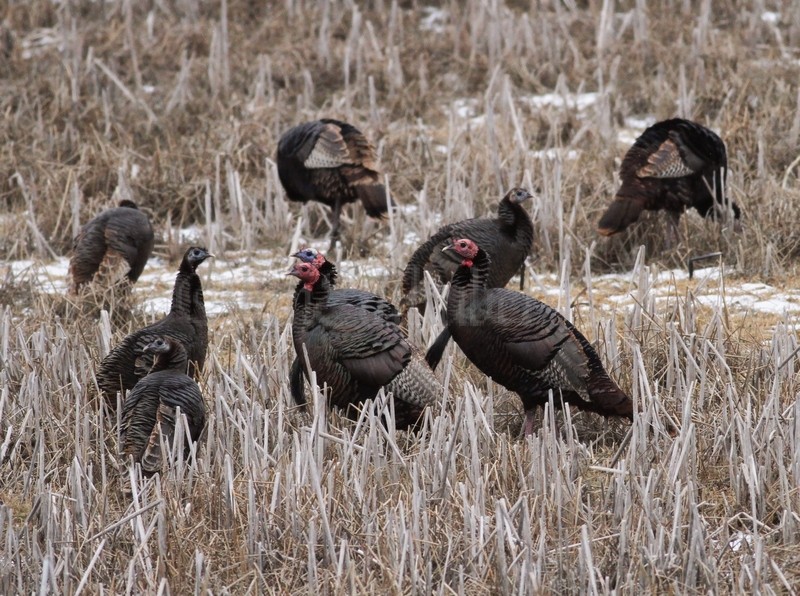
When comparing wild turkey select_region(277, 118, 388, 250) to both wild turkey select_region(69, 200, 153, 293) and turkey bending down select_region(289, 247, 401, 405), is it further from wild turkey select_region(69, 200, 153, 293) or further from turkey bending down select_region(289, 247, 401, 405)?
turkey bending down select_region(289, 247, 401, 405)

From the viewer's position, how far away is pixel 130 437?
452 cm

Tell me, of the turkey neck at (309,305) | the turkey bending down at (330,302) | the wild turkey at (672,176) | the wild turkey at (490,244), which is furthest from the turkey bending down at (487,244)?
the turkey neck at (309,305)

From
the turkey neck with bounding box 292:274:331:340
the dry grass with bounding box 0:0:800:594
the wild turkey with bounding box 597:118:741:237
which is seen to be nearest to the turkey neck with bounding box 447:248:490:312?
the dry grass with bounding box 0:0:800:594

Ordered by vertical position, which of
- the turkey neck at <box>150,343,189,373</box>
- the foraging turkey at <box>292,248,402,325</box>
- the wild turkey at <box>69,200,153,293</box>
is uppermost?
the foraging turkey at <box>292,248,402,325</box>

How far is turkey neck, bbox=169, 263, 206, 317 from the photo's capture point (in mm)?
5531

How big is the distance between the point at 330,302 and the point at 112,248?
219cm

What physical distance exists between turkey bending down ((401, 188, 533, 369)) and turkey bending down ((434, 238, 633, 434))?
1.28 meters

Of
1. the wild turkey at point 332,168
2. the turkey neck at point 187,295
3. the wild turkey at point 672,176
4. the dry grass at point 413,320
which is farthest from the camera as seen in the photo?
the wild turkey at point 332,168

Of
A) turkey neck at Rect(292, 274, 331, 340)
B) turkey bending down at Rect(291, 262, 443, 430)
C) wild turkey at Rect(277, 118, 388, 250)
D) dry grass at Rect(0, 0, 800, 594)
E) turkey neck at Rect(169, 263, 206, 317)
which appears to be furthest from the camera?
wild turkey at Rect(277, 118, 388, 250)

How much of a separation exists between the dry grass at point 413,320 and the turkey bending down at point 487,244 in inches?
12.7

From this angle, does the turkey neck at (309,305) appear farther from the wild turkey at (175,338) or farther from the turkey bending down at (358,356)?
the wild turkey at (175,338)

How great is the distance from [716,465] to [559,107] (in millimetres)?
5509

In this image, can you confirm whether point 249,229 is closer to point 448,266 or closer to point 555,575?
point 448,266

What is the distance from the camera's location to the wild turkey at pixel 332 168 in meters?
7.73
